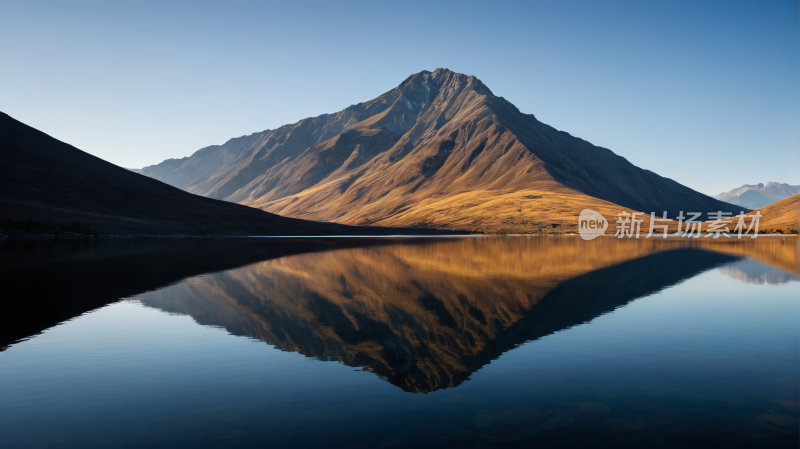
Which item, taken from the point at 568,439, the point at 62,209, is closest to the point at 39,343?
the point at 568,439

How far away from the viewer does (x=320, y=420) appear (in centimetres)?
1161

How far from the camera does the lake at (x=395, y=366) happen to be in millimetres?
11109

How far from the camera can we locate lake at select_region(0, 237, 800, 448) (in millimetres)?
11109

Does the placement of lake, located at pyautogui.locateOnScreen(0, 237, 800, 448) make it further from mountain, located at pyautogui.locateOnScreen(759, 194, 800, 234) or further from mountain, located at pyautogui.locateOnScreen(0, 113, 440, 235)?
mountain, located at pyautogui.locateOnScreen(759, 194, 800, 234)

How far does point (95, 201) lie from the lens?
13762cm

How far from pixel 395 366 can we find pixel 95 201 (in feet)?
492

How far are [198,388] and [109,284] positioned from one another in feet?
87.7

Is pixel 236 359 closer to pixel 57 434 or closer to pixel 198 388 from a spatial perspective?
pixel 198 388

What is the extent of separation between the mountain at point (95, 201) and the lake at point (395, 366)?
9710 cm

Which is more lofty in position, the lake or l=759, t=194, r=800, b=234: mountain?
l=759, t=194, r=800, b=234: mountain

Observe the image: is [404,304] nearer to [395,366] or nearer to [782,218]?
[395,366]

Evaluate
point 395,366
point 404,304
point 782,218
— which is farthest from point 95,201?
point 782,218

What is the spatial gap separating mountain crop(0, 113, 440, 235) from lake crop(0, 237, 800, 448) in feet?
319

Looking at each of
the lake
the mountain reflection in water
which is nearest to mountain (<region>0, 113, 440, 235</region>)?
the mountain reflection in water
